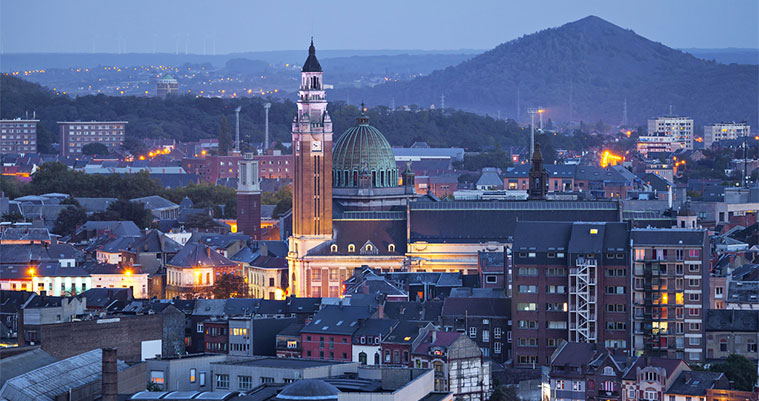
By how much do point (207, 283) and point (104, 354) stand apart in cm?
5676

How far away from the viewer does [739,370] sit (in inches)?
3711

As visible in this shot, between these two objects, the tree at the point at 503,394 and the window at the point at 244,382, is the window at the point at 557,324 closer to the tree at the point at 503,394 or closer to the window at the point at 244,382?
the tree at the point at 503,394

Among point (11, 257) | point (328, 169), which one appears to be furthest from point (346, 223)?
point (11, 257)

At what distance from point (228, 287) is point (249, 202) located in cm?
3923

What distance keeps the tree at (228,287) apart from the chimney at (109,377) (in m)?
49.2

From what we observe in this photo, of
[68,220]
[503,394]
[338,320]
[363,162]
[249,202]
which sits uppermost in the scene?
[363,162]

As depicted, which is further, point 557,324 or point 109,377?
point 557,324

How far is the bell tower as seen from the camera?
132750 millimetres

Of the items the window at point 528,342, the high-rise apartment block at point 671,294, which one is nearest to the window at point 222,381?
the window at point 528,342

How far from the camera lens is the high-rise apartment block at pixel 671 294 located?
100 metres

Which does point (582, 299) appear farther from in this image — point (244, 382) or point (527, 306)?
point (244, 382)

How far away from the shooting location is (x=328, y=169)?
134500mm

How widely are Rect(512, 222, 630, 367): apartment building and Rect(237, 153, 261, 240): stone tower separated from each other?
64367 millimetres

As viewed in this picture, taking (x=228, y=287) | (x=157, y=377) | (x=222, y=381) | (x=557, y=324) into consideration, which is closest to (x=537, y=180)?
(x=228, y=287)
